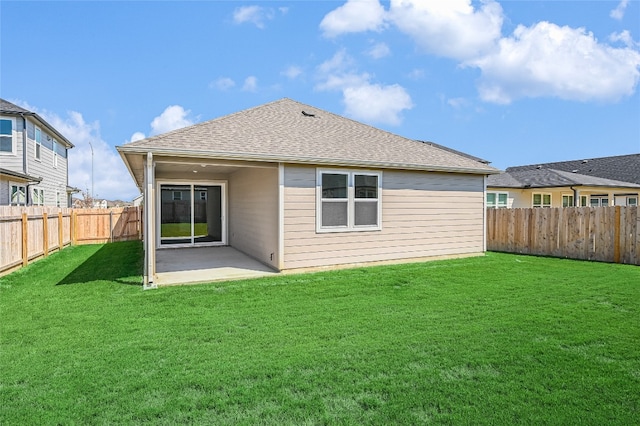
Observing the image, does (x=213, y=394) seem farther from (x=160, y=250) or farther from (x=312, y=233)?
(x=160, y=250)

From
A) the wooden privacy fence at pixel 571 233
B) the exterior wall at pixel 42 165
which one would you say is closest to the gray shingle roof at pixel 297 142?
A: the wooden privacy fence at pixel 571 233

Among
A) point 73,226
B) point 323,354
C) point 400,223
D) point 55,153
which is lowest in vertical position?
point 323,354

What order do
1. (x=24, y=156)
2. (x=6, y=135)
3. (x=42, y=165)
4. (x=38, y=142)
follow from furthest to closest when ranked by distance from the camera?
1. (x=42, y=165)
2. (x=38, y=142)
3. (x=24, y=156)
4. (x=6, y=135)

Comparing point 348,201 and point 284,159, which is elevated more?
point 284,159

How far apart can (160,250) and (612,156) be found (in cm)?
3173

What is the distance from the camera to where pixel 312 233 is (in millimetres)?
8336

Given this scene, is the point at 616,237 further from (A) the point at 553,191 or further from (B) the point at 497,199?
(A) the point at 553,191

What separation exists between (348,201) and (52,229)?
398 inches

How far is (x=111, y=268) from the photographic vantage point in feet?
29.2

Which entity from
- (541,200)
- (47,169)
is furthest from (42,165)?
(541,200)

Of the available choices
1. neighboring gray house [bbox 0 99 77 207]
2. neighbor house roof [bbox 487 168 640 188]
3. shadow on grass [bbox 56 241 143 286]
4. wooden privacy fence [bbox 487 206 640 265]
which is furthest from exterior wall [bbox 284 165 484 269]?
neighboring gray house [bbox 0 99 77 207]

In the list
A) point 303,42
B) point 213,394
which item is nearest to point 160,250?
point 303,42

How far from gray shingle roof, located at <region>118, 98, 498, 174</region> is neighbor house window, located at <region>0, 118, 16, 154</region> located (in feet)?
35.9

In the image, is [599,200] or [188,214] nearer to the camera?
[188,214]
